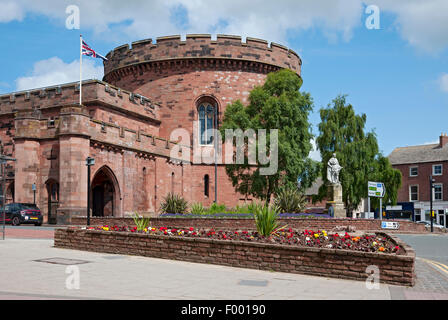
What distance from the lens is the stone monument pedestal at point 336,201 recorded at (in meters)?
27.0

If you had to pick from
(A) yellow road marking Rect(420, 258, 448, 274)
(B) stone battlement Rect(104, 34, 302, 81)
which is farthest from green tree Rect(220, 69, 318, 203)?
(A) yellow road marking Rect(420, 258, 448, 274)

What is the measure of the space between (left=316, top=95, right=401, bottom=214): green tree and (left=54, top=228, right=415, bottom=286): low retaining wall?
2468 centimetres

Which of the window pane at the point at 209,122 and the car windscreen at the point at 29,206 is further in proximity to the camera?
the window pane at the point at 209,122

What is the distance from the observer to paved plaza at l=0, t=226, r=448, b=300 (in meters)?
7.29

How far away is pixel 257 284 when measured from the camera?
27.7ft

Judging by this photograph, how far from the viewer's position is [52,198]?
2811cm

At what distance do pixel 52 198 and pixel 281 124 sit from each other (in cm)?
1502

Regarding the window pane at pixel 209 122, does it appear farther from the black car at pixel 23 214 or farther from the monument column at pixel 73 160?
the black car at pixel 23 214

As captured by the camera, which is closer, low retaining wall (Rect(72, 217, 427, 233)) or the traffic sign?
low retaining wall (Rect(72, 217, 427, 233))

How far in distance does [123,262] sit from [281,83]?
22.5 metres

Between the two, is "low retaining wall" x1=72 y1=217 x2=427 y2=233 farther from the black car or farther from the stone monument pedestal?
the black car

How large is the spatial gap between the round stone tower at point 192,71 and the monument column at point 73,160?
39.8 feet

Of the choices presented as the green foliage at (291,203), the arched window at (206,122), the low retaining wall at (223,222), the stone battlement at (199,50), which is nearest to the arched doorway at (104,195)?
the low retaining wall at (223,222)
